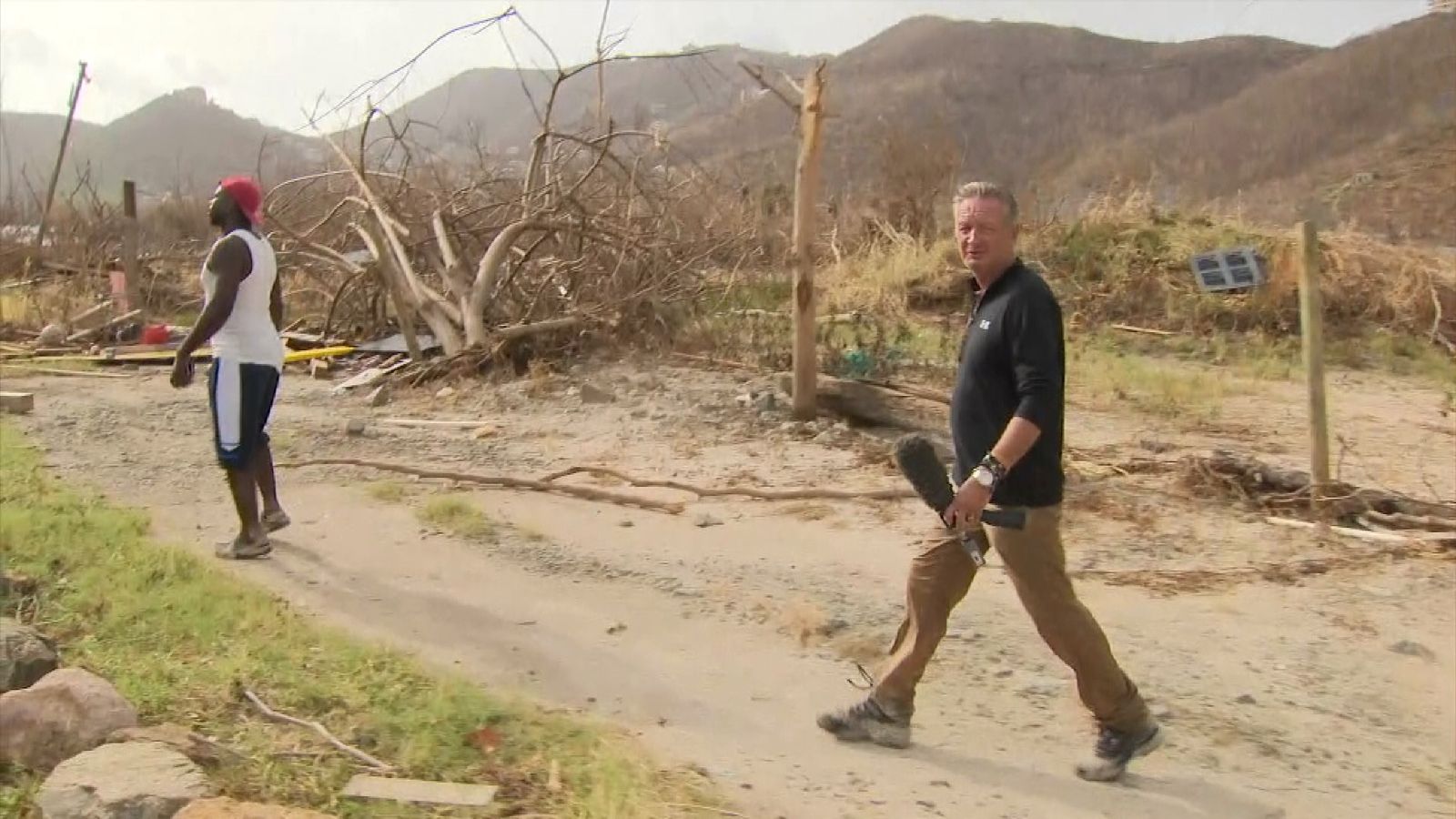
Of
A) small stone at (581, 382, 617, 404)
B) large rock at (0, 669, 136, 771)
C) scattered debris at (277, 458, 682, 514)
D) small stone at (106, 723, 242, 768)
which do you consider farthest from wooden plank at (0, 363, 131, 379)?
small stone at (106, 723, 242, 768)

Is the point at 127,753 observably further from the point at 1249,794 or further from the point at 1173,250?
the point at 1173,250

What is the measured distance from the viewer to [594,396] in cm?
909

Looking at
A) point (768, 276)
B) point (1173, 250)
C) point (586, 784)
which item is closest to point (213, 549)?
point (586, 784)

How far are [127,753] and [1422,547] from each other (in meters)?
5.42

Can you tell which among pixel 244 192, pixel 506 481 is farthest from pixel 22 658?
pixel 506 481

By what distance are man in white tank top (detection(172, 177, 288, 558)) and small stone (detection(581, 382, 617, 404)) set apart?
12.9ft

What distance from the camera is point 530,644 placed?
4465 millimetres

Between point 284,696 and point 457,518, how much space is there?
2342mm

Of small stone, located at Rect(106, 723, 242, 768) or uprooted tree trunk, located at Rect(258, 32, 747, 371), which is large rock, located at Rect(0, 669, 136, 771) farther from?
uprooted tree trunk, located at Rect(258, 32, 747, 371)

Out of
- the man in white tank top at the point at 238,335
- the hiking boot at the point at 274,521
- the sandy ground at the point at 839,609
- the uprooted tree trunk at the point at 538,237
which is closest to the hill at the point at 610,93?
the uprooted tree trunk at the point at 538,237

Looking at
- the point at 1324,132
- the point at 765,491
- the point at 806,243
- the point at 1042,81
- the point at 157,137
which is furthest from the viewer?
the point at 157,137

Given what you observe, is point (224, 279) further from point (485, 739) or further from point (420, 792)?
point (420, 792)

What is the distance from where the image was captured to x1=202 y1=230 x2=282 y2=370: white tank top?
5043 mm

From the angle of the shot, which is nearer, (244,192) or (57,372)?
(244,192)
